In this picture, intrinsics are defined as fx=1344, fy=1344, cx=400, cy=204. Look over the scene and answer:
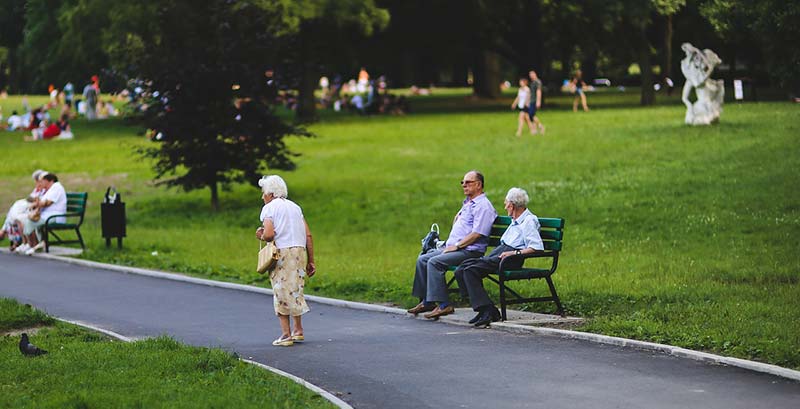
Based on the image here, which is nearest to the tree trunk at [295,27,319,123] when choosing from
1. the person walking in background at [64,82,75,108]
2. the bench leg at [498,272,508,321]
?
the person walking in background at [64,82,75,108]

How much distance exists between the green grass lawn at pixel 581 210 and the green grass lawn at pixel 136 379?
3.87 metres

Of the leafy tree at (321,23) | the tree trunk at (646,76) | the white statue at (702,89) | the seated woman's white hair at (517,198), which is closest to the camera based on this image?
the seated woman's white hair at (517,198)

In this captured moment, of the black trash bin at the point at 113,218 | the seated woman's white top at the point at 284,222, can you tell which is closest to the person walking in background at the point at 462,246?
the seated woman's white top at the point at 284,222

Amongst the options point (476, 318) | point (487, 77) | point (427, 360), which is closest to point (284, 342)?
point (427, 360)

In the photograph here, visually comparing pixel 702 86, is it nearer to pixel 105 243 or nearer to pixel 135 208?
pixel 135 208

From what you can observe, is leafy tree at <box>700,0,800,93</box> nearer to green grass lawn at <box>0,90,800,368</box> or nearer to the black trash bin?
green grass lawn at <box>0,90,800,368</box>

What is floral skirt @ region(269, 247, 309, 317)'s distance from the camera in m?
12.7

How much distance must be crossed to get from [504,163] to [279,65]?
5.99 metres

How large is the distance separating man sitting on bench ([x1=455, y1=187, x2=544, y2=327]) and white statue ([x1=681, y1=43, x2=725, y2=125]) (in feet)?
74.9

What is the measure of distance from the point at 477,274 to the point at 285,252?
2.13m

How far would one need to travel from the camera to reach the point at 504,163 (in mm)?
31828

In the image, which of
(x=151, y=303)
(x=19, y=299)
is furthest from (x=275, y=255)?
(x=19, y=299)

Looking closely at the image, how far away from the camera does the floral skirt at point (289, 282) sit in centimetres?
1268

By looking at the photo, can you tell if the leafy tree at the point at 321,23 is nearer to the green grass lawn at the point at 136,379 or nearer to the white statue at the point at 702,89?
the white statue at the point at 702,89
